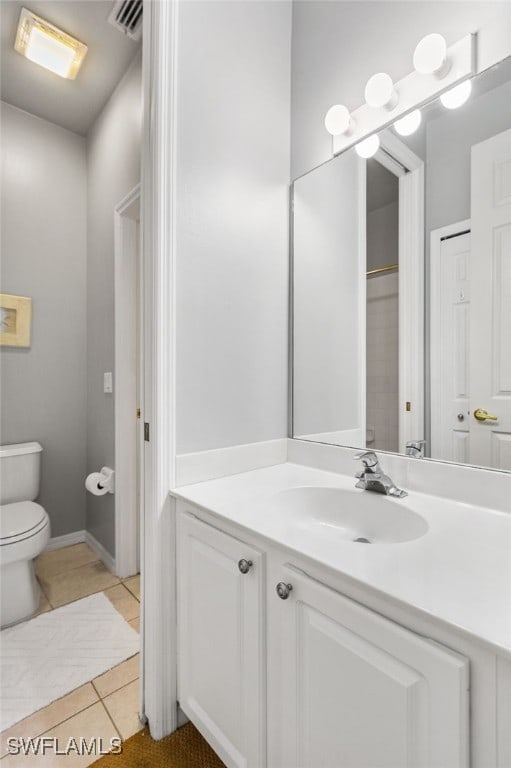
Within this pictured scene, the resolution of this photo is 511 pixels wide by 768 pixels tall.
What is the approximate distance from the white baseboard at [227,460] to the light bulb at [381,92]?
116cm

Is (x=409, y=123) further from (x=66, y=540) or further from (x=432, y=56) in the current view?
(x=66, y=540)

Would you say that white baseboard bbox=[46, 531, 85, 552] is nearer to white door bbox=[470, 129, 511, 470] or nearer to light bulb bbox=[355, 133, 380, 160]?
white door bbox=[470, 129, 511, 470]

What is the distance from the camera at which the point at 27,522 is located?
1.76 metres

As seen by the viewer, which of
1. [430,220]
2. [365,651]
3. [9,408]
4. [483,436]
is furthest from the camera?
[9,408]

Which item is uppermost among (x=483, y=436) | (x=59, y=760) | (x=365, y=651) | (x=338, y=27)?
(x=338, y=27)

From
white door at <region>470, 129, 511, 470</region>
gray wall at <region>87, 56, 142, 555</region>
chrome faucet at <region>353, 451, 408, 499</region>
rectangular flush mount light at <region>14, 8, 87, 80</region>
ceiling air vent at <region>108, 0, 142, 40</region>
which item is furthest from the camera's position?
gray wall at <region>87, 56, 142, 555</region>

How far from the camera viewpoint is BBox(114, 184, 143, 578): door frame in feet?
6.63

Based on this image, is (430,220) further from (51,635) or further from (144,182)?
(51,635)

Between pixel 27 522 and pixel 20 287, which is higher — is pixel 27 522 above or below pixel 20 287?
below

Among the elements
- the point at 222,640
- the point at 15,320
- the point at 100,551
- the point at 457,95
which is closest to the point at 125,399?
the point at 15,320

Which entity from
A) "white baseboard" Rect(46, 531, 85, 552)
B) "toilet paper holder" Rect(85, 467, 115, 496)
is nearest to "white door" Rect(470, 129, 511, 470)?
"toilet paper holder" Rect(85, 467, 115, 496)

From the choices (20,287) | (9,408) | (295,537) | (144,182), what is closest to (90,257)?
(20,287)

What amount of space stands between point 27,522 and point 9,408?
2.56 ft

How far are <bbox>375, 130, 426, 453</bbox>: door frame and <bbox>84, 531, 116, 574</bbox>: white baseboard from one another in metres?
1.80
